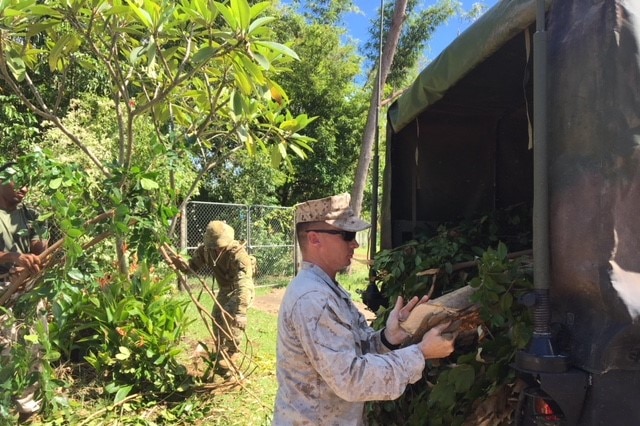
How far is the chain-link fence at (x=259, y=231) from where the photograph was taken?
12.0 metres

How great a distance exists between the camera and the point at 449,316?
6.62 ft

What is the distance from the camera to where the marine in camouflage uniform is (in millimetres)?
5926

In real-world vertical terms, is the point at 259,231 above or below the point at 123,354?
above

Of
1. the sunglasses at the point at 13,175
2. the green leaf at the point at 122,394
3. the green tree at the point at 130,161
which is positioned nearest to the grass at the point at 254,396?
the green tree at the point at 130,161

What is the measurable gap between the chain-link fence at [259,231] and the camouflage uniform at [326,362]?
29.9ft

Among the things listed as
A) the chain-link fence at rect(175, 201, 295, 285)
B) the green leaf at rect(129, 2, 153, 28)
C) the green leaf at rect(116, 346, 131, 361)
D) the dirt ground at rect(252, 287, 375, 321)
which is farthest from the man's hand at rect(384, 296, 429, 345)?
the chain-link fence at rect(175, 201, 295, 285)

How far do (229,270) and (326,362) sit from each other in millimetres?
4496

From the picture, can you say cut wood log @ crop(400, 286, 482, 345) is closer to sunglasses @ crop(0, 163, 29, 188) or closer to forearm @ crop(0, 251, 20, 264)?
sunglasses @ crop(0, 163, 29, 188)

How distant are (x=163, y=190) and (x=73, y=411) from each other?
83.0 inches

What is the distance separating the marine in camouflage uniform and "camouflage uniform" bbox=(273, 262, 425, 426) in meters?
3.89

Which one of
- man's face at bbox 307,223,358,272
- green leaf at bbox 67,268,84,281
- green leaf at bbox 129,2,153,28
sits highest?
green leaf at bbox 129,2,153,28

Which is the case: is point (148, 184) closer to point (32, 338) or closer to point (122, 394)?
point (32, 338)

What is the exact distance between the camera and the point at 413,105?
2838 millimetres

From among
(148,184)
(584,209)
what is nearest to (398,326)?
(584,209)
